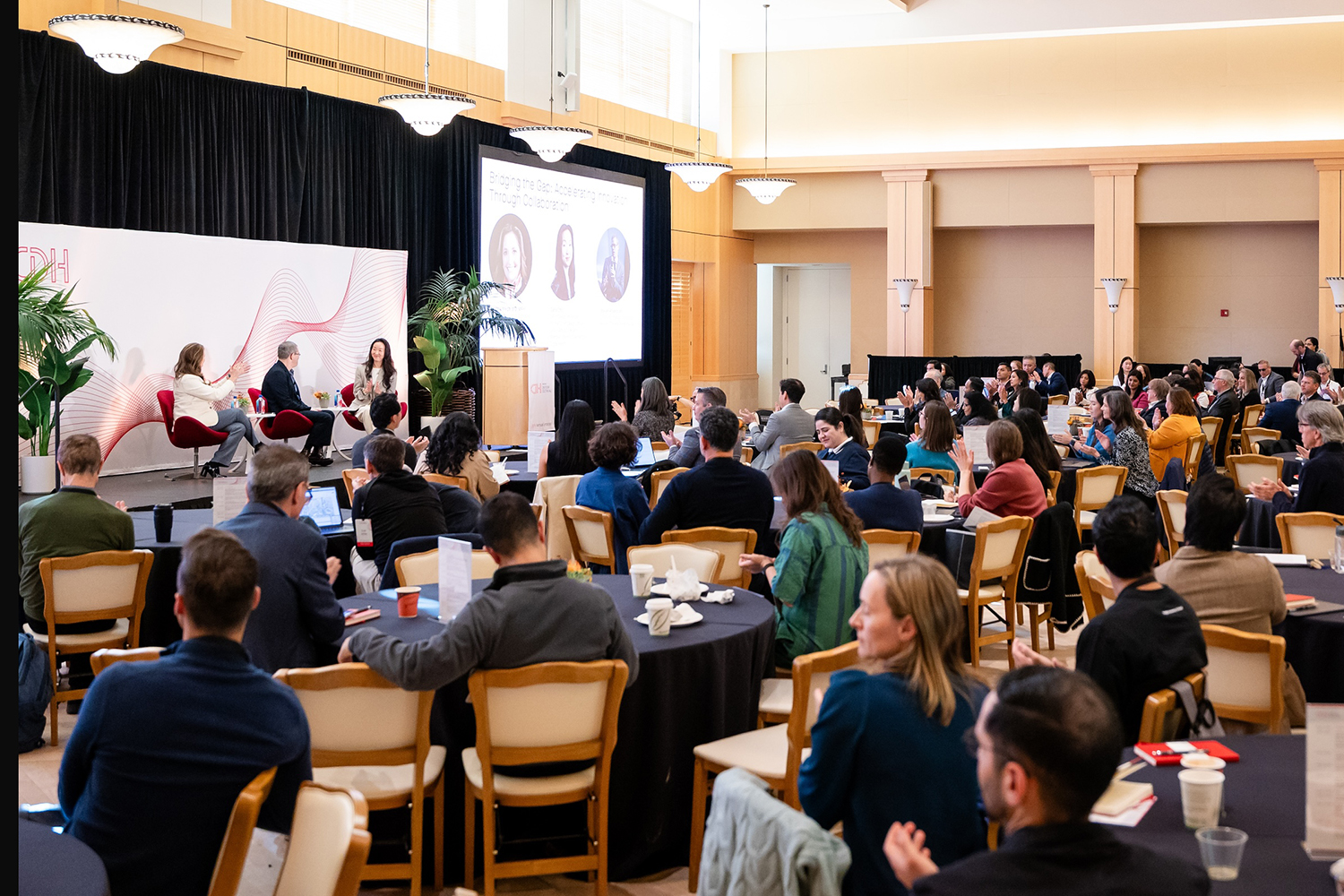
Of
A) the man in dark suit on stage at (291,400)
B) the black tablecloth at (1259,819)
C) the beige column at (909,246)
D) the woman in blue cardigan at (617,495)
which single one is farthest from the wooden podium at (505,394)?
the black tablecloth at (1259,819)

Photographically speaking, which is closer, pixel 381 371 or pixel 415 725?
pixel 415 725

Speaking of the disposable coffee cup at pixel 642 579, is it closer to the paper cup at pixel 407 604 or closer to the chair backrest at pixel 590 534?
the paper cup at pixel 407 604

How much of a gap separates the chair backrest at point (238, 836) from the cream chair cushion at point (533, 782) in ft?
3.69

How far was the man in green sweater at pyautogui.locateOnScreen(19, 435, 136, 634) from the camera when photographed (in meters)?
5.58

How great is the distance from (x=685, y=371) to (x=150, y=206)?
36.3 ft

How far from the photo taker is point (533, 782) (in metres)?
3.68

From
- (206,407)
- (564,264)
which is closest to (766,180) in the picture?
(564,264)

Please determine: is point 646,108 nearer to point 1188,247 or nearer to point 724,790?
point 1188,247

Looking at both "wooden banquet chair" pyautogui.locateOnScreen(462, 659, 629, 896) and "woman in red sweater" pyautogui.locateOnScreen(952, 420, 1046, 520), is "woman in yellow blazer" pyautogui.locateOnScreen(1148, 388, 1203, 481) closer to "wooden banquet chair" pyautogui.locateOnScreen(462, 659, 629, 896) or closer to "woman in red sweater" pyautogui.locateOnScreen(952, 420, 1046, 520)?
"woman in red sweater" pyautogui.locateOnScreen(952, 420, 1046, 520)

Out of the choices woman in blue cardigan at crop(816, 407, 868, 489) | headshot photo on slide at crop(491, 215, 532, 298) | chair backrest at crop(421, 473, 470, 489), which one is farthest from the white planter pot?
headshot photo on slide at crop(491, 215, 532, 298)

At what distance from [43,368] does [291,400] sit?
266 cm

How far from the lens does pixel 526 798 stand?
3.62 m

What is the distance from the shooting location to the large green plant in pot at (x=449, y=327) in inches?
510

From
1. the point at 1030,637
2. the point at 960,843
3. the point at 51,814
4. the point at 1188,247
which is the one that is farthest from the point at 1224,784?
the point at 1188,247
